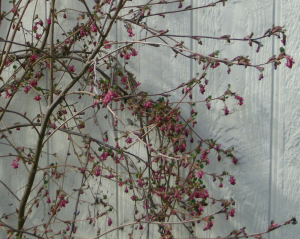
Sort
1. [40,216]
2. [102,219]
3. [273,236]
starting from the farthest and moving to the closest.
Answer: [40,216], [102,219], [273,236]

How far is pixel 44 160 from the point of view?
1489mm

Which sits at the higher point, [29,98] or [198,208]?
[29,98]

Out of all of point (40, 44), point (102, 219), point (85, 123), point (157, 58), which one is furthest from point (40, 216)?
point (157, 58)

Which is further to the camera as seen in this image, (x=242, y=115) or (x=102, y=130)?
(x=102, y=130)

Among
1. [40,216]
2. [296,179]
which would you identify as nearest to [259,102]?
[296,179]

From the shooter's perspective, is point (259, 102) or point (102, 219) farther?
point (102, 219)

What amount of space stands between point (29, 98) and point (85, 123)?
0.28m

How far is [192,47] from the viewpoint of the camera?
1274 mm

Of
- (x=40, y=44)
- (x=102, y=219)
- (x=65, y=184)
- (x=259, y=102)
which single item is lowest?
(x=102, y=219)

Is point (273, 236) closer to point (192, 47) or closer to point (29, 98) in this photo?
point (192, 47)

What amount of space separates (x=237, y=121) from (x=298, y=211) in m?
0.37

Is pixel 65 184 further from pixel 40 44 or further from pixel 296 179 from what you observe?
pixel 296 179

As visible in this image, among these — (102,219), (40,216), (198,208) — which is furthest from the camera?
(40,216)

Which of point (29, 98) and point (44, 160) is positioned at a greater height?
point (29, 98)
